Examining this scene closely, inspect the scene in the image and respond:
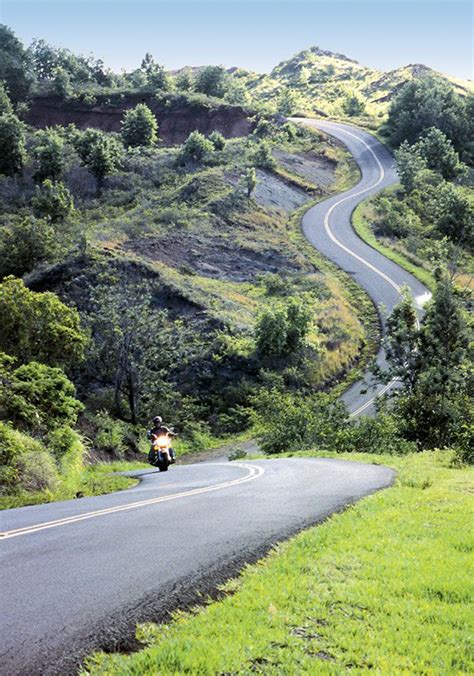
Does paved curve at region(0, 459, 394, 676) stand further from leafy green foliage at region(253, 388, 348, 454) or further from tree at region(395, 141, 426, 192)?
tree at region(395, 141, 426, 192)

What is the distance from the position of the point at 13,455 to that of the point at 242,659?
9837mm

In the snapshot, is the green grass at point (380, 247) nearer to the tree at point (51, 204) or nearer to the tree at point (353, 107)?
the tree at point (51, 204)

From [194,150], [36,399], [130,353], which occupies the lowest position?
[36,399]

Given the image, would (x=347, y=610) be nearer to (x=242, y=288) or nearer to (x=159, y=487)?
Result: (x=159, y=487)

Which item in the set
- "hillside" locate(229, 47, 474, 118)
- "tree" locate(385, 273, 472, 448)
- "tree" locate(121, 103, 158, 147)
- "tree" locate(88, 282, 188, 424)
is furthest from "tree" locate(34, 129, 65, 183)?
"hillside" locate(229, 47, 474, 118)

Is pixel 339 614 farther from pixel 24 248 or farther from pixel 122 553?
pixel 24 248

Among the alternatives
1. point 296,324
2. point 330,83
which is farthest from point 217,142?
point 330,83

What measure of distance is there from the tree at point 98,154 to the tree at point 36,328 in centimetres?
4154

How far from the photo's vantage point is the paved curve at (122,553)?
17.0 ft

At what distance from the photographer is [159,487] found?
1298 centimetres

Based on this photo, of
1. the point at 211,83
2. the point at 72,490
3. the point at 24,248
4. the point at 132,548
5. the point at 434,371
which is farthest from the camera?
the point at 211,83

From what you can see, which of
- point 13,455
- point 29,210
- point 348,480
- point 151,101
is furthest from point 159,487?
point 151,101

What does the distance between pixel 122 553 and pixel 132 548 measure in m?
0.25

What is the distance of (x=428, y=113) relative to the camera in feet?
273
